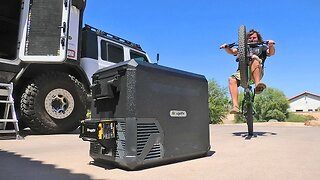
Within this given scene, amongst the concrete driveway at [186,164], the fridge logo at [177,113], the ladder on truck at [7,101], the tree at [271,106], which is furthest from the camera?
the tree at [271,106]

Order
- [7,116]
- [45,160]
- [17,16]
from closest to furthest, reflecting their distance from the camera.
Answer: [45,160], [7,116], [17,16]

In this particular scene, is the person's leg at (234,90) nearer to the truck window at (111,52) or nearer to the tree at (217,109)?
the truck window at (111,52)

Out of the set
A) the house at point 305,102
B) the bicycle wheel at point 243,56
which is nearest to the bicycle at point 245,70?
the bicycle wheel at point 243,56

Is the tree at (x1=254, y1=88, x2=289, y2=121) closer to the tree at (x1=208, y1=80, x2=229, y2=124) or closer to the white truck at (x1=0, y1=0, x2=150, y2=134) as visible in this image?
the tree at (x1=208, y1=80, x2=229, y2=124)

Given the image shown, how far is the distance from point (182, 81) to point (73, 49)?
3586mm

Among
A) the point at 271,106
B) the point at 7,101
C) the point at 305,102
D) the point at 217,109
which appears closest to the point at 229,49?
the point at 7,101

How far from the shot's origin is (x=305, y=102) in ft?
205

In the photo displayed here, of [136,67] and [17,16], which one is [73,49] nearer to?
[17,16]

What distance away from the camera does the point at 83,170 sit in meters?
3.23

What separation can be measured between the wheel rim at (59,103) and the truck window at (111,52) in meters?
1.73

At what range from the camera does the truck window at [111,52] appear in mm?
8141

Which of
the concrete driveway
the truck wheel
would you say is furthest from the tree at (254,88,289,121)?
the concrete driveway

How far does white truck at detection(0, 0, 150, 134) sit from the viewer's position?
628cm

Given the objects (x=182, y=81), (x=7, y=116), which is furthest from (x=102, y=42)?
(x=182, y=81)
